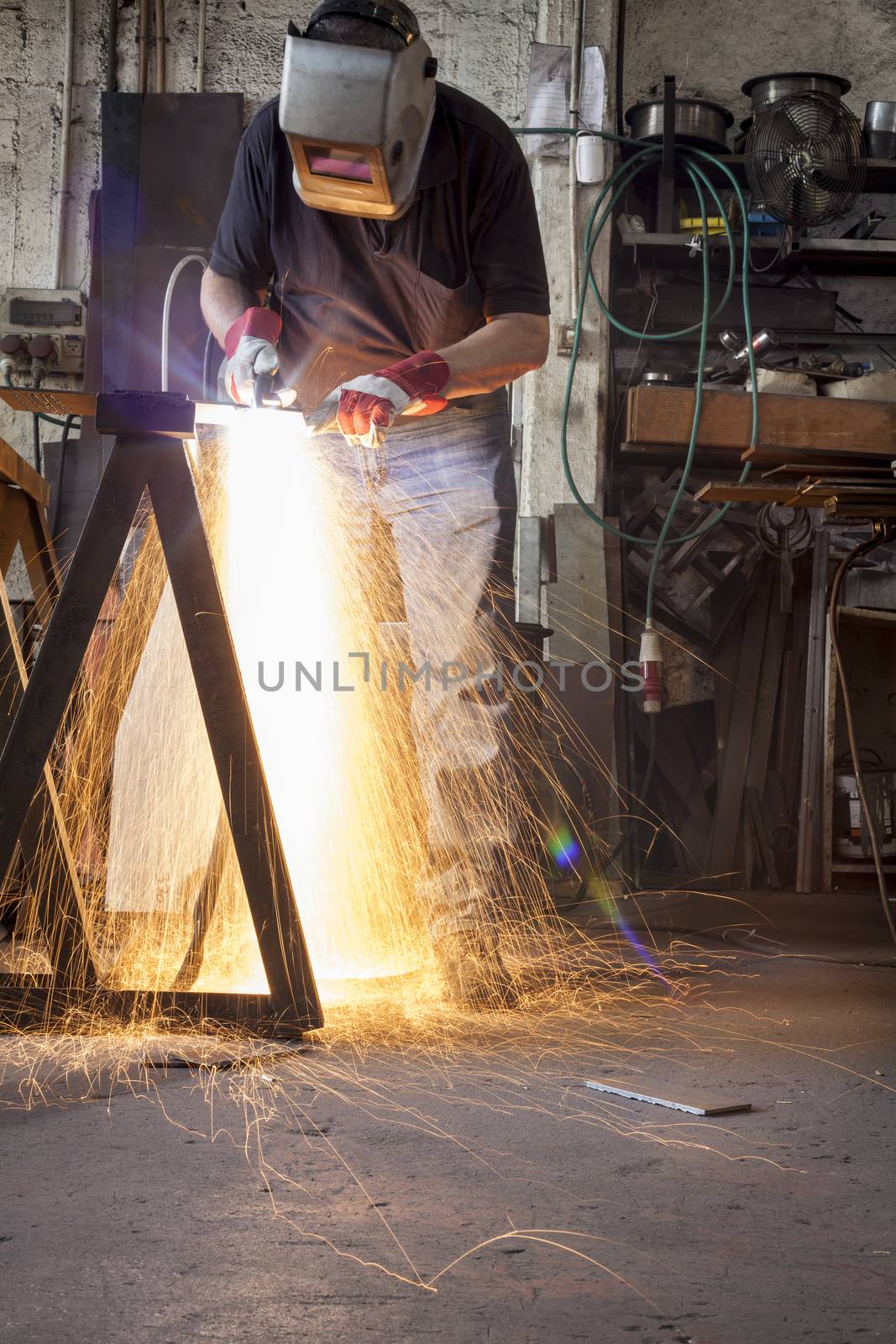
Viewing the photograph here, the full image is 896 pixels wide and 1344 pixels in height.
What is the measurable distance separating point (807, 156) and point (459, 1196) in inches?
147

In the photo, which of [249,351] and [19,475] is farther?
[19,475]

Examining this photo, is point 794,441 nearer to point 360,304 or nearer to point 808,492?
point 808,492

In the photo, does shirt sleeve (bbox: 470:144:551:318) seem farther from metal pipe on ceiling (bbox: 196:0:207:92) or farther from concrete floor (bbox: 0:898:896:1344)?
metal pipe on ceiling (bbox: 196:0:207:92)

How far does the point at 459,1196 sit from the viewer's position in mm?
1296

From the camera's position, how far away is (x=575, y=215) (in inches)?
167

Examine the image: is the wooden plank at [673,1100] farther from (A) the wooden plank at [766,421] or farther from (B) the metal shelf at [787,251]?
(B) the metal shelf at [787,251]

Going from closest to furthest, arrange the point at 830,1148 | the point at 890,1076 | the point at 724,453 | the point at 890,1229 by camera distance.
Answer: the point at 890,1229
the point at 830,1148
the point at 890,1076
the point at 724,453

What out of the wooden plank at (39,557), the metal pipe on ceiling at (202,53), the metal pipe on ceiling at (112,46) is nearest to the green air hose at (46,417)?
the metal pipe on ceiling at (112,46)

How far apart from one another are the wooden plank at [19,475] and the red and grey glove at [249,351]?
0.69 metres

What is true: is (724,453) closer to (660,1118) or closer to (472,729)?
(472,729)

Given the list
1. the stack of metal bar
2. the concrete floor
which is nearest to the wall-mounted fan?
the stack of metal bar

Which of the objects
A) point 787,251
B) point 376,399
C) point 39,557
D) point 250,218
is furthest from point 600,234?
point 376,399

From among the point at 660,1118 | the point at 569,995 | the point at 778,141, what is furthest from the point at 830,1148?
the point at 778,141

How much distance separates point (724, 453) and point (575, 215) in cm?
121
